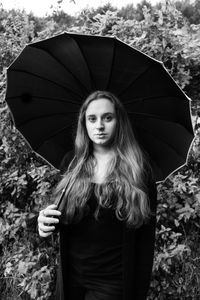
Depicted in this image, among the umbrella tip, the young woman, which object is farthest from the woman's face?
the umbrella tip

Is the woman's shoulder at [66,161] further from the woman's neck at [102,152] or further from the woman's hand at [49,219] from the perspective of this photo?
the woman's hand at [49,219]

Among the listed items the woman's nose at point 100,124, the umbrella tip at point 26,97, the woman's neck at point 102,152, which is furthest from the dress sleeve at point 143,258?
the umbrella tip at point 26,97

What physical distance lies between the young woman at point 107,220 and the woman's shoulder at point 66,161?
22 centimetres

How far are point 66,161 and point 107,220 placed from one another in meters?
0.55

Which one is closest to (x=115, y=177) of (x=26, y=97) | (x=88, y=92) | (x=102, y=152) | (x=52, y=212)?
(x=102, y=152)

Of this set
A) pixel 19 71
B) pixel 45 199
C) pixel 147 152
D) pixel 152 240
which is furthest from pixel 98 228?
pixel 45 199

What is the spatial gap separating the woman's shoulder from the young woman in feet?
0.72

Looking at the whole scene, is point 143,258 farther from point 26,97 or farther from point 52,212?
point 26,97

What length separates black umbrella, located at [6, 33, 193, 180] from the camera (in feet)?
7.04

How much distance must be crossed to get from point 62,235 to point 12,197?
68.9 inches

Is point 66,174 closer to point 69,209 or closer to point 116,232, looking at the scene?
point 69,209

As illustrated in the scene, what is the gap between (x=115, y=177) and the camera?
2.26 metres

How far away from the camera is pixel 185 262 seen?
3559mm

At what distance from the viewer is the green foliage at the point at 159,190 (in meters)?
3.44
